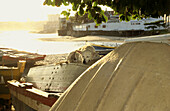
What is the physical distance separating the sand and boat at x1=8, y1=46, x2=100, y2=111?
4814 mm

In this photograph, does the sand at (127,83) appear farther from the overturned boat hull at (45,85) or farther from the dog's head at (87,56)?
the dog's head at (87,56)

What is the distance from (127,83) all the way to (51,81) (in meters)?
6.44

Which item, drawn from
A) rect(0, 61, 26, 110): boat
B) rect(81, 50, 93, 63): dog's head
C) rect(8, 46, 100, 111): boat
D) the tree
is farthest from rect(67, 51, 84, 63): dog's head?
the tree

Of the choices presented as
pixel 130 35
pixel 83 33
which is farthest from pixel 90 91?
pixel 83 33

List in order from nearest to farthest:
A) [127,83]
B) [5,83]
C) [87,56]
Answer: [127,83] → [87,56] → [5,83]

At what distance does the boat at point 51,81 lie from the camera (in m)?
7.16

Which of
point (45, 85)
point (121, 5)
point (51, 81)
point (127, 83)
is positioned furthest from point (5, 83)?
point (127, 83)

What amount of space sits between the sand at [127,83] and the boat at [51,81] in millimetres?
4814

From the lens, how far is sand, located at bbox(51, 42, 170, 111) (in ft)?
5.51

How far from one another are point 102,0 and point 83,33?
60.6 metres

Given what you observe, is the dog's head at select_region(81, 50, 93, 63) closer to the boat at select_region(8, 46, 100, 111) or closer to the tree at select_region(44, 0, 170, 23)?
the boat at select_region(8, 46, 100, 111)

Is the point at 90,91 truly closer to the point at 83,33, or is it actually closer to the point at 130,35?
the point at 130,35

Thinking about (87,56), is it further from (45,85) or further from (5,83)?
(5,83)

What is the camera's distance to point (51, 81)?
8.02 metres
